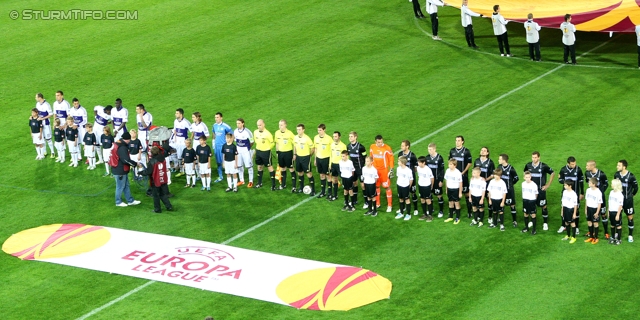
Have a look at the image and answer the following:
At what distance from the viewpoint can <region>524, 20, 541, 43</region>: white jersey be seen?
31.0m

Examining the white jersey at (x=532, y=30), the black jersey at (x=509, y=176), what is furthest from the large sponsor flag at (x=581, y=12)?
the black jersey at (x=509, y=176)

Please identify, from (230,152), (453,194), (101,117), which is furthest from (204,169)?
(453,194)

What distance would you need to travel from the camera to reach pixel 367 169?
73.1 feet

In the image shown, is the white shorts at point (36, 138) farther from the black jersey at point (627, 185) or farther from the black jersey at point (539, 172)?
the black jersey at point (627, 185)

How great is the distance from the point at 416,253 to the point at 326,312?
3116 mm

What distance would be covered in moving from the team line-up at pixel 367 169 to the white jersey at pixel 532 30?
8.67 m

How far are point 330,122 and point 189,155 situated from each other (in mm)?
5386

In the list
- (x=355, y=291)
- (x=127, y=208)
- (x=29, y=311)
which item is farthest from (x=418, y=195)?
(x=29, y=311)

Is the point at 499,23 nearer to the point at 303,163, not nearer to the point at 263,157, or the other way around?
the point at 303,163

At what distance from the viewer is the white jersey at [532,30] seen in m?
31.0

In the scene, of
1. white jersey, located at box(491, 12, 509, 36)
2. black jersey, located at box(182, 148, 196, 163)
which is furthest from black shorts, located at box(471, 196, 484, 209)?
A: white jersey, located at box(491, 12, 509, 36)

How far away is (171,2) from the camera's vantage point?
39000 mm

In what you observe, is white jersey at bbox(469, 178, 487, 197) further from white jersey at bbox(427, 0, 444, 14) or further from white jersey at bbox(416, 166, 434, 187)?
white jersey at bbox(427, 0, 444, 14)

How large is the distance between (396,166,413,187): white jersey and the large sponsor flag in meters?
12.0
